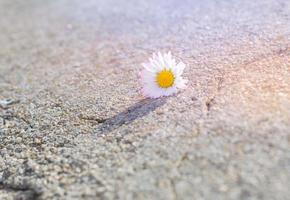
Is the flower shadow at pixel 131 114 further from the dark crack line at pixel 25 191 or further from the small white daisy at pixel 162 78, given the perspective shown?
the dark crack line at pixel 25 191

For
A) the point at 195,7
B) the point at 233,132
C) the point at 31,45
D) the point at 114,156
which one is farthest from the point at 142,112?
the point at 31,45

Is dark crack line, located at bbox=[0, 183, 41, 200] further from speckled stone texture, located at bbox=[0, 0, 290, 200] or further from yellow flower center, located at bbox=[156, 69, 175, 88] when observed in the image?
yellow flower center, located at bbox=[156, 69, 175, 88]

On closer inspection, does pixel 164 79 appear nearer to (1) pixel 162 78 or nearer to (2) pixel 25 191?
(1) pixel 162 78

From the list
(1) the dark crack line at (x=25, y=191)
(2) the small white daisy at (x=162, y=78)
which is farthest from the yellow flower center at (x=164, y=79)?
(1) the dark crack line at (x=25, y=191)

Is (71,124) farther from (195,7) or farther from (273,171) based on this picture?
(195,7)

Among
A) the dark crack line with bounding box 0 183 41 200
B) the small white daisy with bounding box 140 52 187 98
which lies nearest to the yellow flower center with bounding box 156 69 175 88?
the small white daisy with bounding box 140 52 187 98

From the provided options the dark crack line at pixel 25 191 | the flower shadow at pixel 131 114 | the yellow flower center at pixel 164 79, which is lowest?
the dark crack line at pixel 25 191

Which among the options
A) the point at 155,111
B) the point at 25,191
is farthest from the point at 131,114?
the point at 25,191
